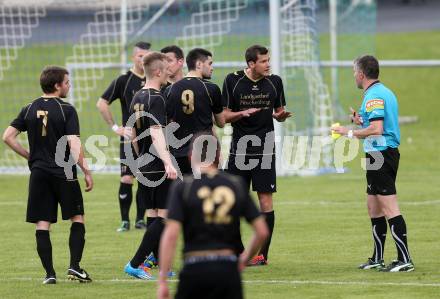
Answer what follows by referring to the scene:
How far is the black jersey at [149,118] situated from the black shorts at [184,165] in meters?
0.47

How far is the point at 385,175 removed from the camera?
11.0 m

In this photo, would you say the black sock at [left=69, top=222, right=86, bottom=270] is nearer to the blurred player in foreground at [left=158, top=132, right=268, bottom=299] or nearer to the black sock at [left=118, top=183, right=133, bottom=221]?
the blurred player in foreground at [left=158, top=132, right=268, bottom=299]

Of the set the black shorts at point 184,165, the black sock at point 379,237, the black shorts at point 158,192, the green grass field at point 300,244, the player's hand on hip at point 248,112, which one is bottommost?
the green grass field at point 300,244

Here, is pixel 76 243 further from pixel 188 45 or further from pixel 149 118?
pixel 188 45

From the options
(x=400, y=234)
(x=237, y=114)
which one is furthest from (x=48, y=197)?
(x=400, y=234)

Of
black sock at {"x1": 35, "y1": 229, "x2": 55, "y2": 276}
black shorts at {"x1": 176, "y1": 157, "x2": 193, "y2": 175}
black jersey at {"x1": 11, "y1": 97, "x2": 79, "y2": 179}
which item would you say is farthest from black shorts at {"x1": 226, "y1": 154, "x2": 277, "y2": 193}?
black sock at {"x1": 35, "y1": 229, "x2": 55, "y2": 276}

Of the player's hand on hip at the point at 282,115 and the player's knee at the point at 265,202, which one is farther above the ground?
the player's hand on hip at the point at 282,115

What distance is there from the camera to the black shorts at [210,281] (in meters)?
6.80

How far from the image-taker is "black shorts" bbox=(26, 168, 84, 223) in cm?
1058

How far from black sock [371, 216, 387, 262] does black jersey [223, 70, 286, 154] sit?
5.05 feet

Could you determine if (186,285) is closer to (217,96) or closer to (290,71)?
(217,96)

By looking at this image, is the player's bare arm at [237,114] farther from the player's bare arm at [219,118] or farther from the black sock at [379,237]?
the black sock at [379,237]

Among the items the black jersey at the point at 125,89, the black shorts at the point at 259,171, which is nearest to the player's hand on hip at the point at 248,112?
the black shorts at the point at 259,171

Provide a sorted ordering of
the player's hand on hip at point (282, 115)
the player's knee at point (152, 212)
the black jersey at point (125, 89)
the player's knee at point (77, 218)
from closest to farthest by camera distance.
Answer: the player's knee at point (77, 218), the player's knee at point (152, 212), the player's hand on hip at point (282, 115), the black jersey at point (125, 89)
